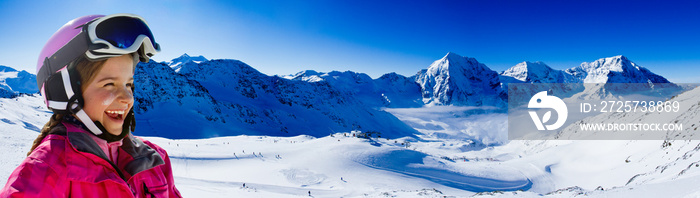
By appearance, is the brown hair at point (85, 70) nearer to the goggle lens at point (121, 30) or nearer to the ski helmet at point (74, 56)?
the ski helmet at point (74, 56)

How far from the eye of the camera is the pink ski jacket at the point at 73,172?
4.68 feet

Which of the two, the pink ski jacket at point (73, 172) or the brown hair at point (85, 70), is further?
the brown hair at point (85, 70)

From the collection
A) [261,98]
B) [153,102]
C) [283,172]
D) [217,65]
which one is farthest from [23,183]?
[217,65]

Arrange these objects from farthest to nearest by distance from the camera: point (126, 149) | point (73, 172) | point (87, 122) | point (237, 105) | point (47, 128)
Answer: point (237, 105) → point (126, 149) → point (87, 122) → point (47, 128) → point (73, 172)

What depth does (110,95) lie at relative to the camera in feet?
6.50

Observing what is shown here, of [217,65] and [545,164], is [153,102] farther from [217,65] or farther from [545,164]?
[545,164]

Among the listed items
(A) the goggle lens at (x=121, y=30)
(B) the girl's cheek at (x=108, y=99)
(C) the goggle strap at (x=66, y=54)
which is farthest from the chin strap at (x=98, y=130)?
(A) the goggle lens at (x=121, y=30)

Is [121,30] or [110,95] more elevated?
[121,30]

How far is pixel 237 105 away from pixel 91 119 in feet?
332

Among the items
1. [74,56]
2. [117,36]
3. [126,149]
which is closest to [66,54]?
[74,56]

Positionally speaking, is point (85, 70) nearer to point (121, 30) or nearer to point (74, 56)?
point (74, 56)

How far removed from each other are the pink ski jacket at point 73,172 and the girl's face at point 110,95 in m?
0.15

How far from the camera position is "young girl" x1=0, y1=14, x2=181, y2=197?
158cm

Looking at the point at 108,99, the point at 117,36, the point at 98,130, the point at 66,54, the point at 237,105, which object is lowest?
the point at 237,105
